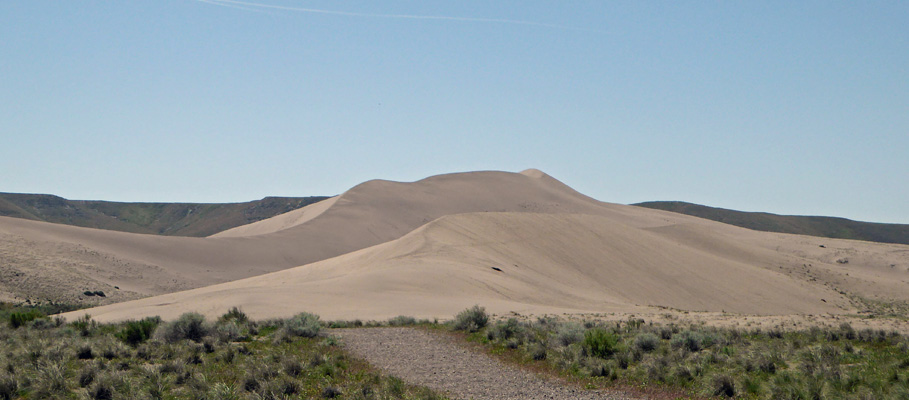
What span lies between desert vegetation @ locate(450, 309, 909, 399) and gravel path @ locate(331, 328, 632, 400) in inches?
25.7

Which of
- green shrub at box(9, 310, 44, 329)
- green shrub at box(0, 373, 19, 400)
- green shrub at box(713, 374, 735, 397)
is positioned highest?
green shrub at box(713, 374, 735, 397)

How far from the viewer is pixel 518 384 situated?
10594mm

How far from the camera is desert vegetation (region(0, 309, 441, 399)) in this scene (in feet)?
31.2

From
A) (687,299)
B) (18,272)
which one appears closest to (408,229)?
(18,272)

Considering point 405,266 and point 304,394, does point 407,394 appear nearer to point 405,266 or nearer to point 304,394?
point 304,394

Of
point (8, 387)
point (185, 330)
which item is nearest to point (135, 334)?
point (185, 330)

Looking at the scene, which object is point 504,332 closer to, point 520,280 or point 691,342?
point 691,342

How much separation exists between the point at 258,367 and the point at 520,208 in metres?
72.5

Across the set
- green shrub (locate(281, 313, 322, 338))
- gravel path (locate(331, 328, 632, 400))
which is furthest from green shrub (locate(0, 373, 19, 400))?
green shrub (locate(281, 313, 322, 338))

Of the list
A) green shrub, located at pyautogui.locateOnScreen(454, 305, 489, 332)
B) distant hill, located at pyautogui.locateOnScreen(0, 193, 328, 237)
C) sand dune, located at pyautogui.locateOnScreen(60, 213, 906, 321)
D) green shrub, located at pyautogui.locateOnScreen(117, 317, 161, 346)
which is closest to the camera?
green shrub, located at pyautogui.locateOnScreen(117, 317, 161, 346)

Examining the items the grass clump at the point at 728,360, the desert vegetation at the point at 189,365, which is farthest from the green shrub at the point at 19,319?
the grass clump at the point at 728,360

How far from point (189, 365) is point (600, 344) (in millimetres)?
7199

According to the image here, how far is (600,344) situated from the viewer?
1232 centimetres

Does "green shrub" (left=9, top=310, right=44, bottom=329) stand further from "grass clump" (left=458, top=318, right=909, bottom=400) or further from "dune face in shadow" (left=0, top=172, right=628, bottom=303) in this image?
"dune face in shadow" (left=0, top=172, right=628, bottom=303)
